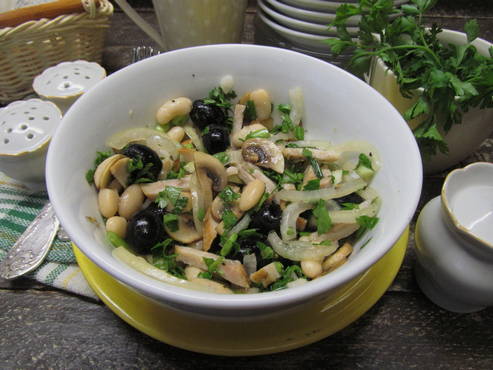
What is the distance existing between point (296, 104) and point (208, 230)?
542mm

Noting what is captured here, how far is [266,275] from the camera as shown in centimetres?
105

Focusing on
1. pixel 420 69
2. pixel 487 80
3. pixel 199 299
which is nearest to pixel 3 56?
pixel 199 299

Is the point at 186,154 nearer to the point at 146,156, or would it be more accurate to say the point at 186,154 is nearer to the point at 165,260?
the point at 146,156

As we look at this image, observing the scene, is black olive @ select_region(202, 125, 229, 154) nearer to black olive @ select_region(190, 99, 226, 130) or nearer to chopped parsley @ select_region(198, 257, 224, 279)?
black olive @ select_region(190, 99, 226, 130)

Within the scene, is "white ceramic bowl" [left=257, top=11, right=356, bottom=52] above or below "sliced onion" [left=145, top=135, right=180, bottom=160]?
above

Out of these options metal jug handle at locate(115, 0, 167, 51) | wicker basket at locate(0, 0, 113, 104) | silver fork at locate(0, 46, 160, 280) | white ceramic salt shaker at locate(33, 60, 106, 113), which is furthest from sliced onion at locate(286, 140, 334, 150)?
wicker basket at locate(0, 0, 113, 104)

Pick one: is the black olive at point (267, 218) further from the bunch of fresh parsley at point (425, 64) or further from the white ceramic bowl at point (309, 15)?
the white ceramic bowl at point (309, 15)

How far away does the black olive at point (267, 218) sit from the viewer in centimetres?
113

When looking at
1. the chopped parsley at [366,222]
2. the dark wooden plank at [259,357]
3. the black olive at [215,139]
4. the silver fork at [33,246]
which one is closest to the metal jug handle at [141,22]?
the black olive at [215,139]

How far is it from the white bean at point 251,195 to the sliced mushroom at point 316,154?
0.20 m

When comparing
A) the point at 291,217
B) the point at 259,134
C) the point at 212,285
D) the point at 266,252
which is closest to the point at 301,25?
the point at 259,134

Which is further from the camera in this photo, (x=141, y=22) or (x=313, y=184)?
(x=141, y=22)

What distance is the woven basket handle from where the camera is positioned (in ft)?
5.64

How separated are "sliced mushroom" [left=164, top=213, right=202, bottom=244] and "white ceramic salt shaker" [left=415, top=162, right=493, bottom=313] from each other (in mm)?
629
